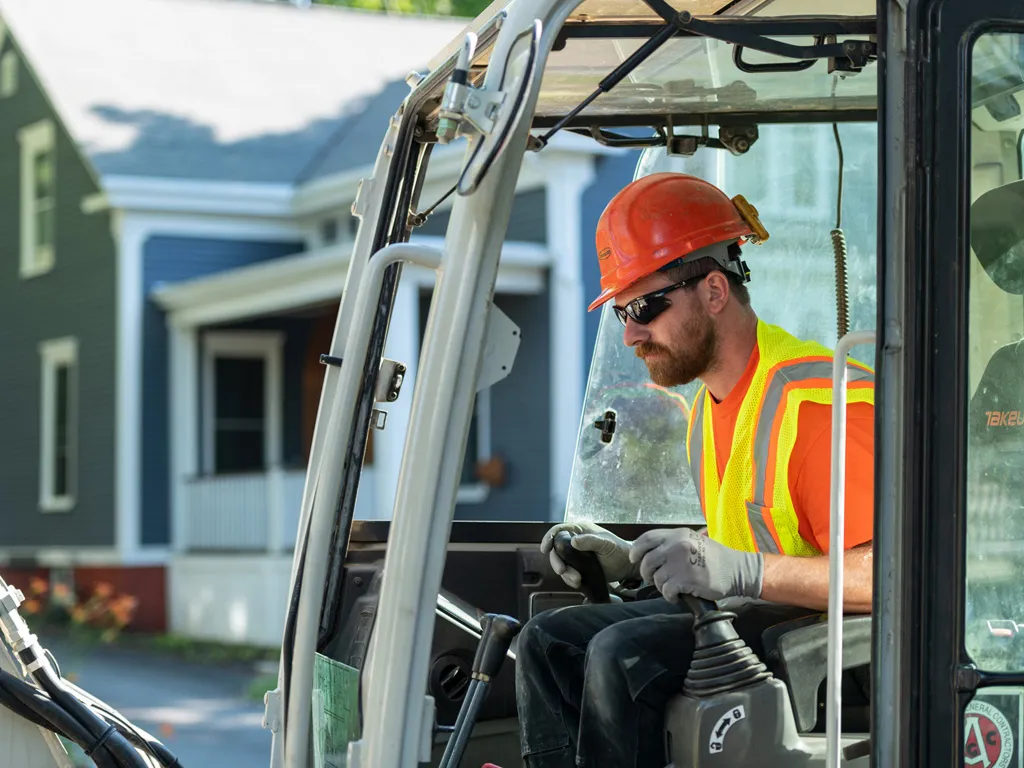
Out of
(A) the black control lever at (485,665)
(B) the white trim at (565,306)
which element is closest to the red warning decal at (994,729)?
(A) the black control lever at (485,665)

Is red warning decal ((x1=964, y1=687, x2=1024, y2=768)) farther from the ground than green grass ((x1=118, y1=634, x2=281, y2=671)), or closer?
farther from the ground

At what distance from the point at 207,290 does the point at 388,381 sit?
14615mm

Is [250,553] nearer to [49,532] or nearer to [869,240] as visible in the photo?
[49,532]

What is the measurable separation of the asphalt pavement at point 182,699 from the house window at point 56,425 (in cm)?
349

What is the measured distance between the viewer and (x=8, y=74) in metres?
20.6

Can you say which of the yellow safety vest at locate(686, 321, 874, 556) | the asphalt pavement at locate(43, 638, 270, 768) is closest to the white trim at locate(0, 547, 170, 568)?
the asphalt pavement at locate(43, 638, 270, 768)

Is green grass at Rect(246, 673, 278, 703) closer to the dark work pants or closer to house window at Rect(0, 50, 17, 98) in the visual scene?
the dark work pants

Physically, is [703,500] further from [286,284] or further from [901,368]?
[286,284]

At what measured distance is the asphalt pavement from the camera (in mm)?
10945

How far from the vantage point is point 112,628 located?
677 inches

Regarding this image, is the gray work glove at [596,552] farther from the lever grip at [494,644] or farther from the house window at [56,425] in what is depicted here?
the house window at [56,425]

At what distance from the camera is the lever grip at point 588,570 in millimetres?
3457

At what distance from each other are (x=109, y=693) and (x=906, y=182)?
11758 millimetres

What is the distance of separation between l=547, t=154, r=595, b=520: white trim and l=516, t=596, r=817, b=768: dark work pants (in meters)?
12.1
